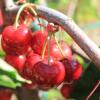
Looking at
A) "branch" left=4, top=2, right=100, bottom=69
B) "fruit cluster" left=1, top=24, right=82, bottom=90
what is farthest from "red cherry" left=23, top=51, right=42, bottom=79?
"branch" left=4, top=2, right=100, bottom=69

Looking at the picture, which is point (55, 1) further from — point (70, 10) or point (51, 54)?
point (51, 54)

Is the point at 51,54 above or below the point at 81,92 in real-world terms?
above

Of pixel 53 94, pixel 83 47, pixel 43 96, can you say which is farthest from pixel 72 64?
pixel 53 94

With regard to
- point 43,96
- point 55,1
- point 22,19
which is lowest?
point 55,1

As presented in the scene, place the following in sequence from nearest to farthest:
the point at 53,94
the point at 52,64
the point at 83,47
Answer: the point at 83,47 → the point at 52,64 → the point at 53,94

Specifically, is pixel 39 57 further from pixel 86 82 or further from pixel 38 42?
pixel 86 82

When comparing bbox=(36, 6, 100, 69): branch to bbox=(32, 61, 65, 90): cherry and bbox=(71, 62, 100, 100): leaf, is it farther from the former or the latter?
bbox=(71, 62, 100, 100): leaf
